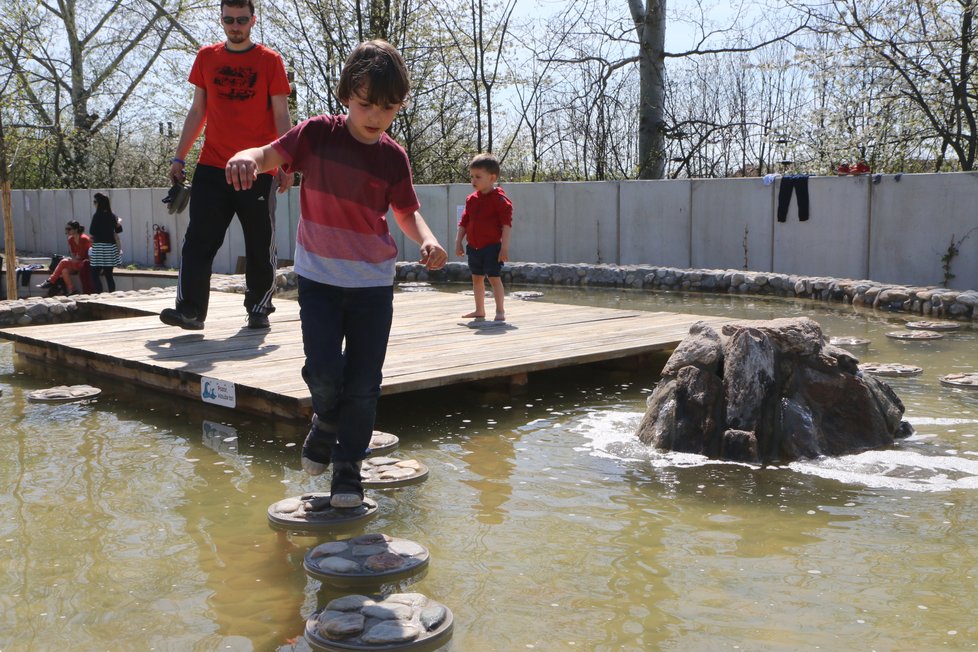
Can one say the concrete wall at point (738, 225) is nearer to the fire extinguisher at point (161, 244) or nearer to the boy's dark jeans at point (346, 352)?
the fire extinguisher at point (161, 244)

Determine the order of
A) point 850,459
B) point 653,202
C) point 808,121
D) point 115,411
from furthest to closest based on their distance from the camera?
point 808,121 < point 653,202 < point 115,411 < point 850,459

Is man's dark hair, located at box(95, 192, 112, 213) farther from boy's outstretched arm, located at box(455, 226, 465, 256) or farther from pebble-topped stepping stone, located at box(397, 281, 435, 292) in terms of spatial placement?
boy's outstretched arm, located at box(455, 226, 465, 256)

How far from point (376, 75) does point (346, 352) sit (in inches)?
33.2

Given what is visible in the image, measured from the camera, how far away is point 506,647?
2289mm

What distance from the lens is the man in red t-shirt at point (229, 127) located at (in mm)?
5207

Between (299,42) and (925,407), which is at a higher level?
(299,42)

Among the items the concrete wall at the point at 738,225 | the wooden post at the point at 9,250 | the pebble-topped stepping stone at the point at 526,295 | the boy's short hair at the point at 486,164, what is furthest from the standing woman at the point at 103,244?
the boy's short hair at the point at 486,164

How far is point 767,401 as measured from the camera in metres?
4.09

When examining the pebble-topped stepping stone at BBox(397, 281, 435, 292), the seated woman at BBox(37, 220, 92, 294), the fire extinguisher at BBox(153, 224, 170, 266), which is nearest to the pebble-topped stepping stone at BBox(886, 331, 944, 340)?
the pebble-topped stepping stone at BBox(397, 281, 435, 292)

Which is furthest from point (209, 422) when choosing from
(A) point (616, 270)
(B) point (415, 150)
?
(B) point (415, 150)

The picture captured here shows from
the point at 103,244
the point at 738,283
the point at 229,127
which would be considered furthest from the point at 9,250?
the point at 738,283

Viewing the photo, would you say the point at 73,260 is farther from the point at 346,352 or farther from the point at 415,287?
the point at 346,352

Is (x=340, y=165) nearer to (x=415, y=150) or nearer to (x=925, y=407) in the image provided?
(x=925, y=407)

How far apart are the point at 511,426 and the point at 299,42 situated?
16300 mm
